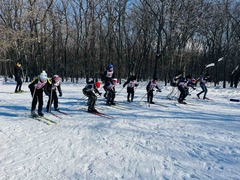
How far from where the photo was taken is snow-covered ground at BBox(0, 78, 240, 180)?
13.6 feet

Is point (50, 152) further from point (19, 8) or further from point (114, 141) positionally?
point (19, 8)

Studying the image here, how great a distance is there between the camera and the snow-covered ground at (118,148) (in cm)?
415

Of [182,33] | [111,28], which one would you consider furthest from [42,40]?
[182,33]

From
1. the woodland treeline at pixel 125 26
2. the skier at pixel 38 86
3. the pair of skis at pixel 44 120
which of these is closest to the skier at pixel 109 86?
the skier at pixel 38 86

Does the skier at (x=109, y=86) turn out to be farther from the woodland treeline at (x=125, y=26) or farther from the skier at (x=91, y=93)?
the woodland treeline at (x=125, y=26)

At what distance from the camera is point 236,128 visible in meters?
7.72

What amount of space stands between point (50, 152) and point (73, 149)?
56 centimetres

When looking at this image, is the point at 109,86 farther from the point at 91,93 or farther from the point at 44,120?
the point at 44,120

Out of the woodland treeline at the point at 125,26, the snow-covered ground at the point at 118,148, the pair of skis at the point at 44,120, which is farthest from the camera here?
the woodland treeline at the point at 125,26

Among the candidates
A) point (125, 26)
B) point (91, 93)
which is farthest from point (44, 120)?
point (125, 26)

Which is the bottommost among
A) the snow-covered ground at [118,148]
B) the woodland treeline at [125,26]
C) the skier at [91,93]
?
the snow-covered ground at [118,148]

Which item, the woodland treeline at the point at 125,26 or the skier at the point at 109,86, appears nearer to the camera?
the skier at the point at 109,86

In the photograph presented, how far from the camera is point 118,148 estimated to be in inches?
213

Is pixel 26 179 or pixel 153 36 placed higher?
pixel 153 36
